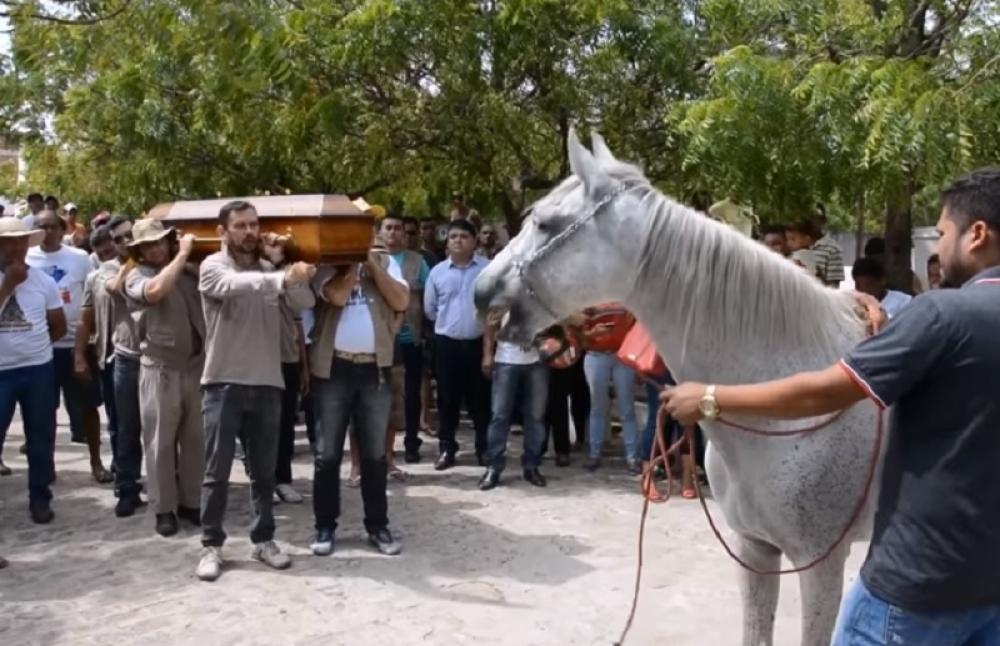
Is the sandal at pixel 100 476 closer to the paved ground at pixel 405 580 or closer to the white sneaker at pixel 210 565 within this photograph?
the paved ground at pixel 405 580

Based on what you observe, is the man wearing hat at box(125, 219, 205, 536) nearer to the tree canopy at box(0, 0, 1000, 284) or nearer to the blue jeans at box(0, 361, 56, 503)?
the blue jeans at box(0, 361, 56, 503)

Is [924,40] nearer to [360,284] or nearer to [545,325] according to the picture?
[360,284]

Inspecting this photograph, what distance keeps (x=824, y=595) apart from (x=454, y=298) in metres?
5.47

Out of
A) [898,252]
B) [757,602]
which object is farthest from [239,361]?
[898,252]

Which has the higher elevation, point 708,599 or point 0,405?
point 0,405

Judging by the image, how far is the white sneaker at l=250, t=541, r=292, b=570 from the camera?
5746 mm

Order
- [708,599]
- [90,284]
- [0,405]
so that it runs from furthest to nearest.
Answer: [90,284]
[0,405]
[708,599]

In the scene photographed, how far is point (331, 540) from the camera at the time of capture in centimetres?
609

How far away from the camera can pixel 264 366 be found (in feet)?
18.3

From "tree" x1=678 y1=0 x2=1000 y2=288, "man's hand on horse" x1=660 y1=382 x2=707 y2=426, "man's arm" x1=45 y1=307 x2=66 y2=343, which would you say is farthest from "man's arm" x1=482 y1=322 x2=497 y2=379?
"man's hand on horse" x1=660 y1=382 x2=707 y2=426

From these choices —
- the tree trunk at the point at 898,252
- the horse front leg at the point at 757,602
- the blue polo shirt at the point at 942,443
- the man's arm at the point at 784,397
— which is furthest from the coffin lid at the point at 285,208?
the tree trunk at the point at 898,252

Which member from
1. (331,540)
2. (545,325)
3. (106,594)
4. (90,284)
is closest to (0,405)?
(90,284)

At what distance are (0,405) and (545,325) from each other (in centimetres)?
486

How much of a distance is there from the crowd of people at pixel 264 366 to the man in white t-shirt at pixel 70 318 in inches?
0.6
